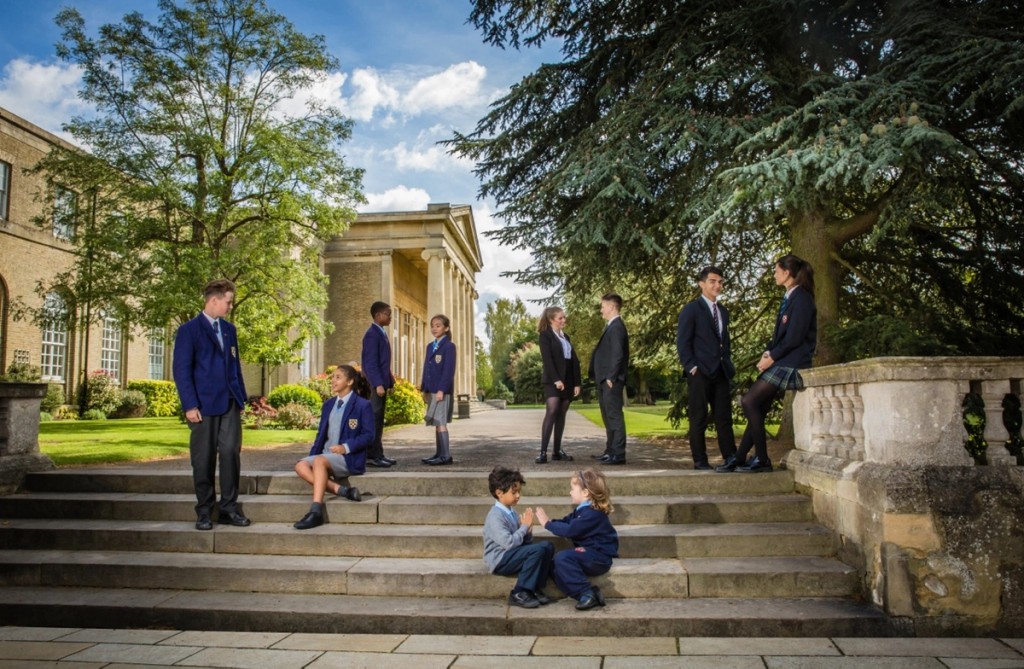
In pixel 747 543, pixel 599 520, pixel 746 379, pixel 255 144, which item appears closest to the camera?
pixel 599 520

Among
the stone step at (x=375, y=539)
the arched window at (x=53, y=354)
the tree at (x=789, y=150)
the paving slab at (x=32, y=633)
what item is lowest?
the paving slab at (x=32, y=633)

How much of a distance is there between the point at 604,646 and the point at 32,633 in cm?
375

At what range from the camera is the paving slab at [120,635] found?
170 inches

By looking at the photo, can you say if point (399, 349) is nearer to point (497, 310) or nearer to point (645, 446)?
point (645, 446)

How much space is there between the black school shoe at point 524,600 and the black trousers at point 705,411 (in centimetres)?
261

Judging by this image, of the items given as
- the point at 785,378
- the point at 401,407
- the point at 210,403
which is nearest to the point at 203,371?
the point at 210,403

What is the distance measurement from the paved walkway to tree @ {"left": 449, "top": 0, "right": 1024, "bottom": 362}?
4330mm

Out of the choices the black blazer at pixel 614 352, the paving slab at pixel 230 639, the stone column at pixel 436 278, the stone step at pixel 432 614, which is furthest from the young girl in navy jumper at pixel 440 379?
the stone column at pixel 436 278

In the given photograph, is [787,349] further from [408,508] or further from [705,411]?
[408,508]

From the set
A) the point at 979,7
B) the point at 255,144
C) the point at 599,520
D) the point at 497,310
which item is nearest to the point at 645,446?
the point at 599,520

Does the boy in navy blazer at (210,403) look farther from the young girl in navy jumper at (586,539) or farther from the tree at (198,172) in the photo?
the tree at (198,172)

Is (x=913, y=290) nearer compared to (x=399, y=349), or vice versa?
(x=913, y=290)

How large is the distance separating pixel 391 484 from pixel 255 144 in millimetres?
11509

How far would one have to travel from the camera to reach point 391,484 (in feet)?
20.7
